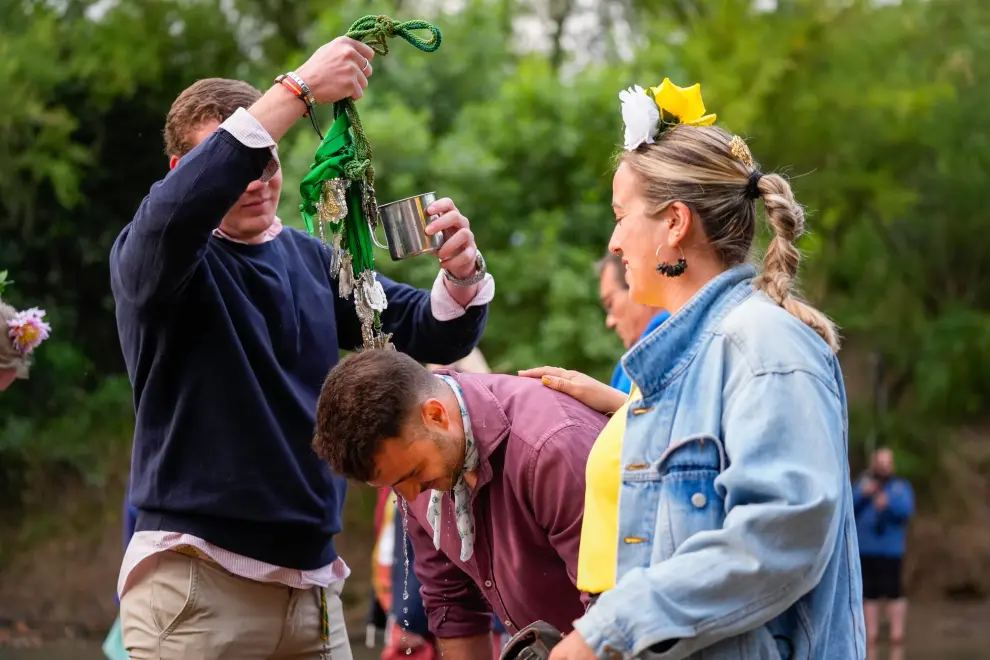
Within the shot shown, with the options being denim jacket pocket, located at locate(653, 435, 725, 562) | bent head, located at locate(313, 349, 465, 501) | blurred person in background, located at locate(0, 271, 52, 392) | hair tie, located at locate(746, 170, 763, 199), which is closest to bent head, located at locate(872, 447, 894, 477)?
blurred person in background, located at locate(0, 271, 52, 392)

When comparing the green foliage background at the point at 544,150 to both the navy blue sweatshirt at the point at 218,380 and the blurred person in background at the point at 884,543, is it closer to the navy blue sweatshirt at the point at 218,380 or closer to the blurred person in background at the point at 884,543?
the blurred person in background at the point at 884,543

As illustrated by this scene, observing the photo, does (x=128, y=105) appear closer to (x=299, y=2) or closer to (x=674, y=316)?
(x=299, y=2)

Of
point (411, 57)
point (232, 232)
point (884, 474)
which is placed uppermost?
point (411, 57)

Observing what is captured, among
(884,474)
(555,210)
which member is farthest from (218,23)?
(884,474)

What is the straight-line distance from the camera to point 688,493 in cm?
227

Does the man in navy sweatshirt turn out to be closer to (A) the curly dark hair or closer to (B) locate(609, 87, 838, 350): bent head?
(A) the curly dark hair

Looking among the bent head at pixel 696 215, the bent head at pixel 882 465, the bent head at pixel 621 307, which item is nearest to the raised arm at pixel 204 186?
the bent head at pixel 696 215

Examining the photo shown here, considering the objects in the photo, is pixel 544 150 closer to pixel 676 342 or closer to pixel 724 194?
pixel 724 194

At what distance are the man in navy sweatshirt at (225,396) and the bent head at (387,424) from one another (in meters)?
0.48

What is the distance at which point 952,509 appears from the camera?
58.9 ft

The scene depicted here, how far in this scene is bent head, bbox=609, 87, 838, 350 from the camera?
247 cm

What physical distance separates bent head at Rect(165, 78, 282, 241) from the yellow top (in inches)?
53.1

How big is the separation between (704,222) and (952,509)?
1683cm

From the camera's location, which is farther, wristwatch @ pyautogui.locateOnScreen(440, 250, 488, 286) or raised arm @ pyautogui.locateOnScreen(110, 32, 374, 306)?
wristwatch @ pyautogui.locateOnScreen(440, 250, 488, 286)
